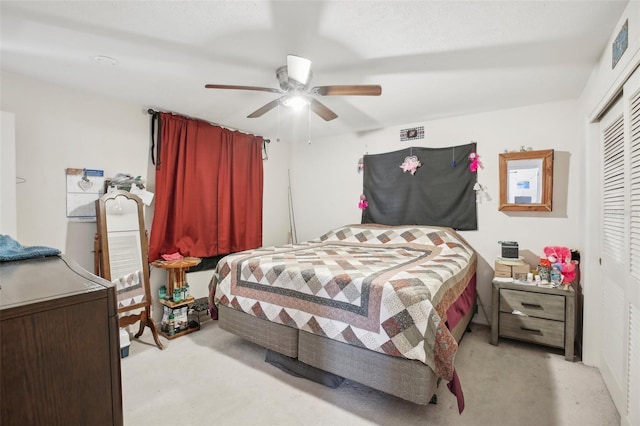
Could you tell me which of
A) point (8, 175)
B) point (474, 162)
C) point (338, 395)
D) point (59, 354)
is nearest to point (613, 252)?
point (474, 162)

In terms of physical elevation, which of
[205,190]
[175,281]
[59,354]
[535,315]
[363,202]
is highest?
[205,190]

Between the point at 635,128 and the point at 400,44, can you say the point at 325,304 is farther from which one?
the point at 635,128

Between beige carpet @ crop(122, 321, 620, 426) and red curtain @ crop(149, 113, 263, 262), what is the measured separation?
122 centimetres

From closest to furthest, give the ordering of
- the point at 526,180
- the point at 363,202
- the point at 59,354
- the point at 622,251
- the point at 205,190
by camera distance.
Answer: the point at 59,354 < the point at 622,251 < the point at 526,180 < the point at 205,190 < the point at 363,202

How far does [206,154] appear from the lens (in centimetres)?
342

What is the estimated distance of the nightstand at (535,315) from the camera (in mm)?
2334

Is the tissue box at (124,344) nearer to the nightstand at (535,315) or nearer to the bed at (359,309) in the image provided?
the bed at (359,309)

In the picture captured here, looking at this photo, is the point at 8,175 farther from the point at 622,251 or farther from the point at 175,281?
the point at 622,251

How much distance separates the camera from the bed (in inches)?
61.9

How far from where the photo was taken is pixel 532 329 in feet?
8.06

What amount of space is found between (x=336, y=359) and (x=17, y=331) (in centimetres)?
163

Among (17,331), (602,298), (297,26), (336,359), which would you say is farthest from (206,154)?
(602,298)

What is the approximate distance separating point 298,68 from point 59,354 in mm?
1728

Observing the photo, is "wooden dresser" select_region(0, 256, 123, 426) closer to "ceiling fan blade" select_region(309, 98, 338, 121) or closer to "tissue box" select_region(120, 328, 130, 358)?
"ceiling fan blade" select_region(309, 98, 338, 121)
